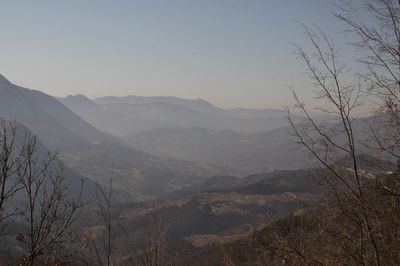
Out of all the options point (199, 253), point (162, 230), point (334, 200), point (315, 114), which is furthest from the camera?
point (199, 253)

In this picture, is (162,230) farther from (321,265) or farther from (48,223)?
(321,265)

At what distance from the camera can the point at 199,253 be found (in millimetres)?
125250

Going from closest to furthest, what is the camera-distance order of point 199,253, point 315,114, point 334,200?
point 334,200, point 315,114, point 199,253

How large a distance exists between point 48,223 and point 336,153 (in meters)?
6.14

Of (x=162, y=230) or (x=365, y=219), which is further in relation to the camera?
(x=162, y=230)

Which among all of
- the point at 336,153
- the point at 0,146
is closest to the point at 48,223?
the point at 0,146

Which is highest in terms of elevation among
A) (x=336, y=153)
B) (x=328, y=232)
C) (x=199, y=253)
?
(x=336, y=153)

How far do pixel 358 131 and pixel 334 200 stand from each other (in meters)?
1.78

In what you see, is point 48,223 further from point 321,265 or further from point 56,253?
point 321,265

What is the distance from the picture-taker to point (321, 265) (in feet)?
24.8

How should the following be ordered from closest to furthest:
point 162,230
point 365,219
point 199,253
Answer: point 365,219 → point 162,230 → point 199,253

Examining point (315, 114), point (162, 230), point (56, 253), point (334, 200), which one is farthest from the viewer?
point (162, 230)

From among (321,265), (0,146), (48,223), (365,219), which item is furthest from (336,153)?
(0,146)

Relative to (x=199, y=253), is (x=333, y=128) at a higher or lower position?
higher
